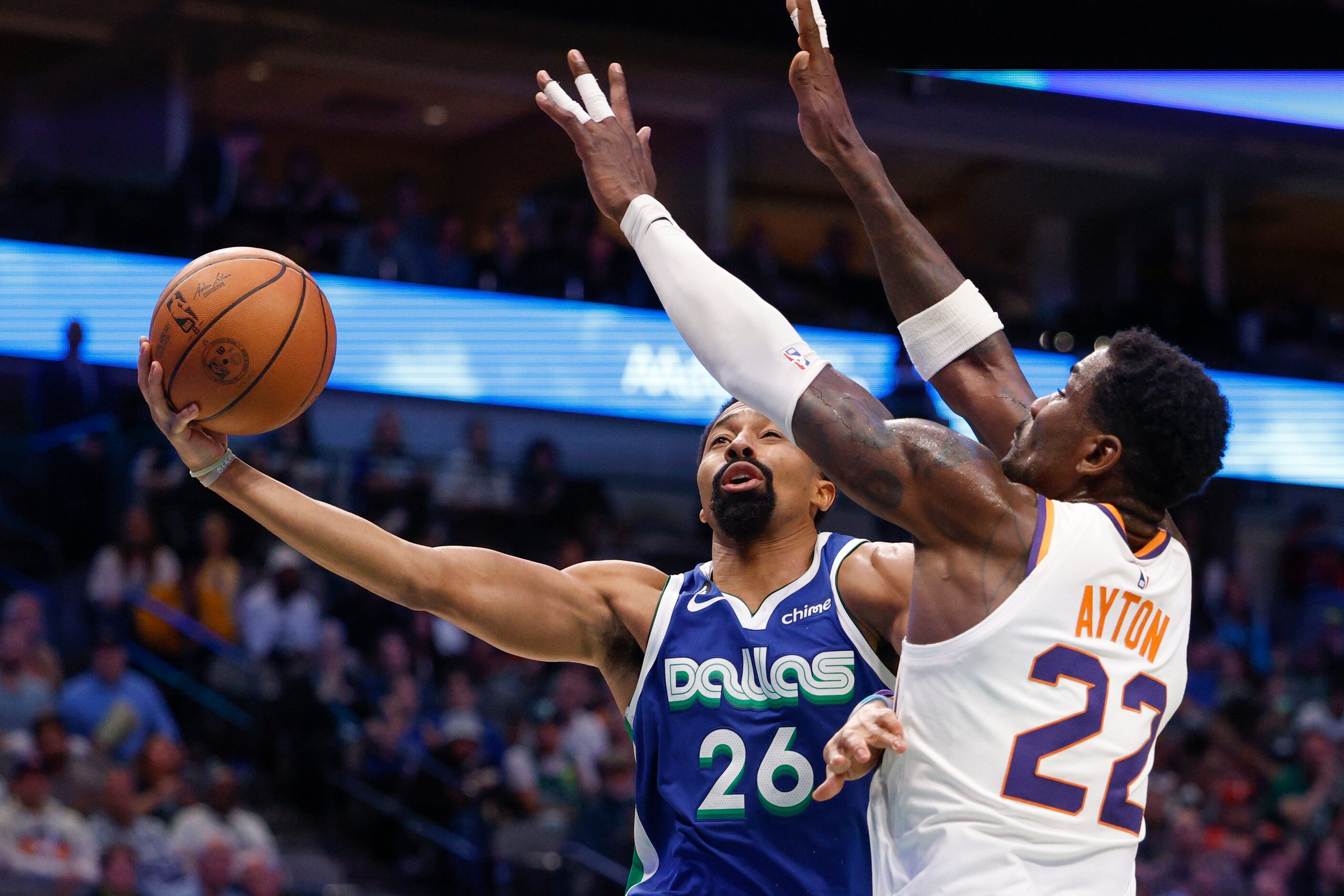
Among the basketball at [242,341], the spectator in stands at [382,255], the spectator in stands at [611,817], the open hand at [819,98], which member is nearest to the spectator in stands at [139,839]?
the spectator in stands at [611,817]

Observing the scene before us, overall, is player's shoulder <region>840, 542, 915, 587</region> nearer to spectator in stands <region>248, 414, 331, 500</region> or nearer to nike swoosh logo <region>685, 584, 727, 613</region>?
nike swoosh logo <region>685, 584, 727, 613</region>

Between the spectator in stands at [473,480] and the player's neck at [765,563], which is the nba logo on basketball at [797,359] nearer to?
the player's neck at [765,563]

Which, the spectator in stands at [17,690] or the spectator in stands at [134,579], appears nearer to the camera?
the spectator in stands at [17,690]

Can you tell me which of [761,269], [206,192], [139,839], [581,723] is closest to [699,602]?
[139,839]

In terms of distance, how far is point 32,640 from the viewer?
10.2 metres

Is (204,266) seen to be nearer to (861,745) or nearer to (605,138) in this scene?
(605,138)

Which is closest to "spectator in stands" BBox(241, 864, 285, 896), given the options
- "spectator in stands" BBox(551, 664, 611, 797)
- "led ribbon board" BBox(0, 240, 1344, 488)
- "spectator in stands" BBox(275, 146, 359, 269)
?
"spectator in stands" BBox(551, 664, 611, 797)

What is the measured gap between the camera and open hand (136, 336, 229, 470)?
11.3 ft

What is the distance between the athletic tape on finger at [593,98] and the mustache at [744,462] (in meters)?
1.23

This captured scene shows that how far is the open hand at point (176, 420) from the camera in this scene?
3.46 meters

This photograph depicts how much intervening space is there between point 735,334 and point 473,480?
10808 mm

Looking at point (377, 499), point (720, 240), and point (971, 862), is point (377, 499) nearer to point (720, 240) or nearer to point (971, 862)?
point (720, 240)

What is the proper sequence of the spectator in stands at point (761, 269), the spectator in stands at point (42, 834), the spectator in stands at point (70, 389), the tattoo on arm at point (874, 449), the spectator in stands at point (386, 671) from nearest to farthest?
the tattoo on arm at point (874, 449), the spectator in stands at point (42, 834), the spectator in stands at point (386, 671), the spectator in stands at point (70, 389), the spectator in stands at point (761, 269)

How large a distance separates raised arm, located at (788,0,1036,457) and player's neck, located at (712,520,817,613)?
0.75 metres
